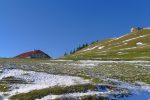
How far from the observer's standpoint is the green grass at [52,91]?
33.3 meters

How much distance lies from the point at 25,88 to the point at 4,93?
7.65 ft

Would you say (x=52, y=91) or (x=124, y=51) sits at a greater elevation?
(x=124, y=51)

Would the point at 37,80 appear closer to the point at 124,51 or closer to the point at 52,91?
the point at 52,91

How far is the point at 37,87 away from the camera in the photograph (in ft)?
119

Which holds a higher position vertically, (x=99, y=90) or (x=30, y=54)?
(x=30, y=54)

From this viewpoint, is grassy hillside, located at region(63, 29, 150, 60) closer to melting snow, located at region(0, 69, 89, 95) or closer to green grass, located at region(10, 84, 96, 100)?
melting snow, located at region(0, 69, 89, 95)

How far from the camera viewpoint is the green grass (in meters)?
33.3

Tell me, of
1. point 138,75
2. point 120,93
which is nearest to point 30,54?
point 138,75

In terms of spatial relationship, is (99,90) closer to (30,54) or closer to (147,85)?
(147,85)

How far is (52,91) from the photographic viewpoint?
34375mm

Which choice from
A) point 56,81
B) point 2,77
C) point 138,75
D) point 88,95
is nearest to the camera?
point 88,95

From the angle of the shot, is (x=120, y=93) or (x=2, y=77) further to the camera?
(x=2, y=77)

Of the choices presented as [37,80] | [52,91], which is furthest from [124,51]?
[52,91]

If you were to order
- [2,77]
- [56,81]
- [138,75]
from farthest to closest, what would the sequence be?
1. [138,75]
2. [2,77]
3. [56,81]
